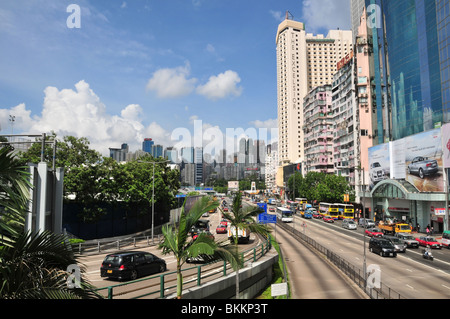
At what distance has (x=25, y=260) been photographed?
16.5ft

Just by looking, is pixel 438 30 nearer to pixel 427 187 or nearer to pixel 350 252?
pixel 427 187

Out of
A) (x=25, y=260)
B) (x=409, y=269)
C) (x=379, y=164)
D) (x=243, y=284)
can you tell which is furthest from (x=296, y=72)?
(x=25, y=260)

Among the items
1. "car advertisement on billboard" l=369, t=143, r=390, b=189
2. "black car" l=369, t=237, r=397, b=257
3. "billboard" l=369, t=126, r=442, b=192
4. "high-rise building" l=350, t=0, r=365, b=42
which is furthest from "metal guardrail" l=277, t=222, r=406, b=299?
"high-rise building" l=350, t=0, r=365, b=42

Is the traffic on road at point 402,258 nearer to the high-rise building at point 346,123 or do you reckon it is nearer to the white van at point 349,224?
the white van at point 349,224

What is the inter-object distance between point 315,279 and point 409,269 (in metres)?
9.28

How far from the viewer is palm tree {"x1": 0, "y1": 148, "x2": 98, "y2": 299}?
15.5ft

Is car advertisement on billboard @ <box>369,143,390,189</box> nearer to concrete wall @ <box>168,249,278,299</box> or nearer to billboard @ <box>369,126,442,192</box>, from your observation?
billboard @ <box>369,126,442,192</box>

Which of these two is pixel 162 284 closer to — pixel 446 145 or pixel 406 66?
pixel 446 145

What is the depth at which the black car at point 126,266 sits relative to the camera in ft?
52.3

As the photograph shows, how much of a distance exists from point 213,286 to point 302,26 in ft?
608

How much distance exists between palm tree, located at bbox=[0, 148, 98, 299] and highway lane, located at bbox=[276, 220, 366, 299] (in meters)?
17.1

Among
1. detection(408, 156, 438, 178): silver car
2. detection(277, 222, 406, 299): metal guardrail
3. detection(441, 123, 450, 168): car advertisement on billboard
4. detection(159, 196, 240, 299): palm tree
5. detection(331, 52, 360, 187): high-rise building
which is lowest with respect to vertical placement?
detection(277, 222, 406, 299): metal guardrail

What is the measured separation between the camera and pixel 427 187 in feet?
168

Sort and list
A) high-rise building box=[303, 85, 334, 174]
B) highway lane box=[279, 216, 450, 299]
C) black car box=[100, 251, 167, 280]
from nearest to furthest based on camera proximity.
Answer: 1. black car box=[100, 251, 167, 280]
2. highway lane box=[279, 216, 450, 299]
3. high-rise building box=[303, 85, 334, 174]
